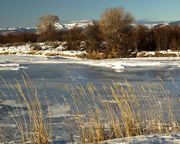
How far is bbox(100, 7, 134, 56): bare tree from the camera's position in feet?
135

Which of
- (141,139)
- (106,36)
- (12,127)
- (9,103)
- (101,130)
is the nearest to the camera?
(141,139)

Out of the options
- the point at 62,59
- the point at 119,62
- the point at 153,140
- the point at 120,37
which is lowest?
the point at 119,62

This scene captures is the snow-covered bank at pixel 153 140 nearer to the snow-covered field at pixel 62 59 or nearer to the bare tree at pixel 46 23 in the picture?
the snow-covered field at pixel 62 59

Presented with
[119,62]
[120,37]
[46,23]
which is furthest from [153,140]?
[46,23]

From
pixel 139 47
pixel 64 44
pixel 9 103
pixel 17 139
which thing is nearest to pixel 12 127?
pixel 17 139

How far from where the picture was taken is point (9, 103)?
30.1 ft

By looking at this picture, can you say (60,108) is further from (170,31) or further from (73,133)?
(170,31)

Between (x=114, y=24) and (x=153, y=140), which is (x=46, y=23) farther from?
(x=153, y=140)

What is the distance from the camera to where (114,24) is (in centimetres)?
4300

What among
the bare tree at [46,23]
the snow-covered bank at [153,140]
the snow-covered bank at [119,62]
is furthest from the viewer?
the bare tree at [46,23]

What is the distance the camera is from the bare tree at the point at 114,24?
135ft

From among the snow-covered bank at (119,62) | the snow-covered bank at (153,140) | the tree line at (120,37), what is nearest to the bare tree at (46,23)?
the tree line at (120,37)

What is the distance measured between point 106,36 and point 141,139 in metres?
36.8

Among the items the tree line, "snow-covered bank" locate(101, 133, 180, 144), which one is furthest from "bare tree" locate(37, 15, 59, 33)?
"snow-covered bank" locate(101, 133, 180, 144)
